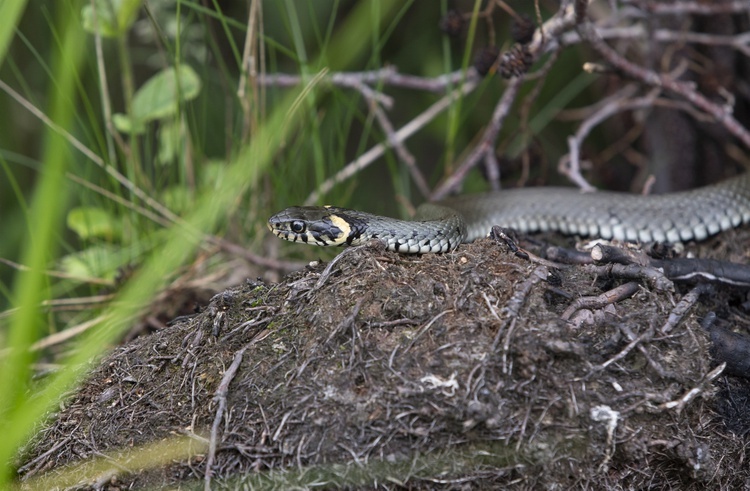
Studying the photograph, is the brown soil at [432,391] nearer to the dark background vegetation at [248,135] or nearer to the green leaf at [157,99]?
the dark background vegetation at [248,135]

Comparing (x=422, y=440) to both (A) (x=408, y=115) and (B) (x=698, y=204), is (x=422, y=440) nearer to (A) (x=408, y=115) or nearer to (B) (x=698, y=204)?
(B) (x=698, y=204)

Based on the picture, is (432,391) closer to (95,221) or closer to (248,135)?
(248,135)

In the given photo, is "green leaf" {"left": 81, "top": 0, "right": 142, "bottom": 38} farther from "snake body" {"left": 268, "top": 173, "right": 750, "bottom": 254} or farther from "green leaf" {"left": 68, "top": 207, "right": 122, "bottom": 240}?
"snake body" {"left": 268, "top": 173, "right": 750, "bottom": 254}

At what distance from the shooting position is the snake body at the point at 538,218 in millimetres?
3979

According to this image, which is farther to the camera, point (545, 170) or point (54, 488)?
point (545, 170)

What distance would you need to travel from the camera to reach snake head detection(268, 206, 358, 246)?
3.96 m

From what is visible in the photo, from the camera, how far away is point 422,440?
2.56 metres

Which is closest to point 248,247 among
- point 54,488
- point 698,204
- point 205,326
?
point 205,326

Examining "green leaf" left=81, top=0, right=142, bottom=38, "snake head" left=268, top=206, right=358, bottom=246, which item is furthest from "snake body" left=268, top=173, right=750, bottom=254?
"green leaf" left=81, top=0, right=142, bottom=38

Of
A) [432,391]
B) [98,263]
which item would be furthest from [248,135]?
[432,391]

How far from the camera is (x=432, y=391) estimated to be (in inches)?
102

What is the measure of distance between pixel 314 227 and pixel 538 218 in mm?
1801

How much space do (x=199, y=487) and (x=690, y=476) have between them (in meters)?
1.99

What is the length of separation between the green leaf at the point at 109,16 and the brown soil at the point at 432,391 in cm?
208
